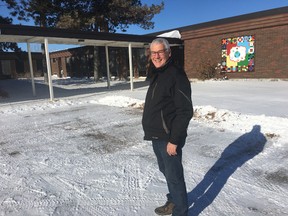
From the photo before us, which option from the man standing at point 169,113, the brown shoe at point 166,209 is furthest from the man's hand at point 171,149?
the brown shoe at point 166,209

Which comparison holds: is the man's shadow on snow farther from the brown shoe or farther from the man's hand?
the man's hand

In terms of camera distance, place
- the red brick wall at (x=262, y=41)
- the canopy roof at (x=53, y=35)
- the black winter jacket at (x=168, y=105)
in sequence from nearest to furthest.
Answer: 1. the black winter jacket at (x=168, y=105)
2. the canopy roof at (x=53, y=35)
3. the red brick wall at (x=262, y=41)

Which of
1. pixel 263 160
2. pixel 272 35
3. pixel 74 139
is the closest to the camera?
pixel 263 160

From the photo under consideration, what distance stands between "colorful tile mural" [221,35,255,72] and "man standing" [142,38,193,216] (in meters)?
15.4

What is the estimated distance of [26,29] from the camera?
9773mm

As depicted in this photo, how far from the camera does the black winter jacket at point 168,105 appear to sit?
7.07 ft

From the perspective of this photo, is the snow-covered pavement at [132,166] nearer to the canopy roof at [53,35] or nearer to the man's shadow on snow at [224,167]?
the man's shadow on snow at [224,167]

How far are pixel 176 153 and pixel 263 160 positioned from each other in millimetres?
2347

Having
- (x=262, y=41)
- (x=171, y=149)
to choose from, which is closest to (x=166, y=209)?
(x=171, y=149)

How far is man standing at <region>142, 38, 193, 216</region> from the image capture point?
85.3 inches

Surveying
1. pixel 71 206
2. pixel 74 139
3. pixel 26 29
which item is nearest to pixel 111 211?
pixel 71 206

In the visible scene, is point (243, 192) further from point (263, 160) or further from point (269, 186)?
point (263, 160)

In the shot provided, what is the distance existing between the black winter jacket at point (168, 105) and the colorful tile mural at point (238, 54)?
1545 centimetres

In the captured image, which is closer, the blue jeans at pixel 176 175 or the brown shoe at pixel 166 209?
the blue jeans at pixel 176 175
